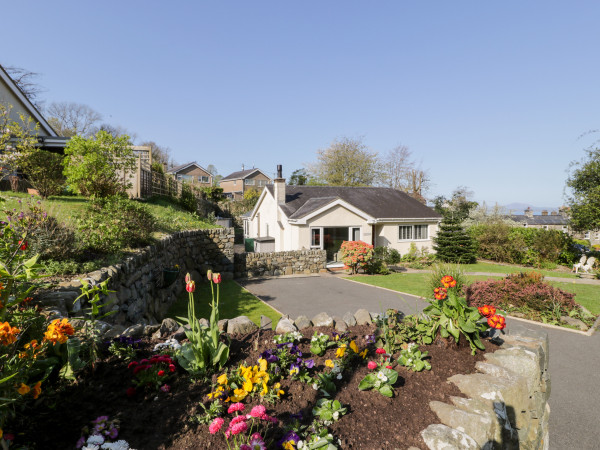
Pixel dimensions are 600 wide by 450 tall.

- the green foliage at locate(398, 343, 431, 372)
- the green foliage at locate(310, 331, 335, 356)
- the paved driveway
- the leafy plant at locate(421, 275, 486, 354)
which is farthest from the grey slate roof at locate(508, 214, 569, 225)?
the green foliage at locate(310, 331, 335, 356)

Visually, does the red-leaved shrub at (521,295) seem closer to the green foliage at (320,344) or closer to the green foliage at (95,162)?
the green foliage at (320,344)

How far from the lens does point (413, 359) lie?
3.47 meters

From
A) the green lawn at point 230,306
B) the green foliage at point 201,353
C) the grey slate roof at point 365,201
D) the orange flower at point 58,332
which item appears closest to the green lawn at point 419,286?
the green lawn at point 230,306

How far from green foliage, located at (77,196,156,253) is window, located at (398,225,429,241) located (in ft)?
55.0

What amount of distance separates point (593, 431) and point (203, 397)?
5.11 metres

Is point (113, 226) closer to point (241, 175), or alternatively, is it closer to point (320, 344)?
point (320, 344)

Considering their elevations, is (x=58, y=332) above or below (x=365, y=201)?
below

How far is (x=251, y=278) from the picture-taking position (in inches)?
583

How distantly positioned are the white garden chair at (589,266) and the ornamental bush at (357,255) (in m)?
11.1

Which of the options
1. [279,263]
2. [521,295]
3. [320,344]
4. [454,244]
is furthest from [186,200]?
[320,344]

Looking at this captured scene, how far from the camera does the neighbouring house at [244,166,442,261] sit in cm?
1825

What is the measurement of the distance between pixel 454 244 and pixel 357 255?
8.16 metres

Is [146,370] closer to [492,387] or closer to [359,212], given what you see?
[492,387]

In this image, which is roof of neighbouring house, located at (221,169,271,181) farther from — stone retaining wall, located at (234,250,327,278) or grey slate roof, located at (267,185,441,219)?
stone retaining wall, located at (234,250,327,278)
